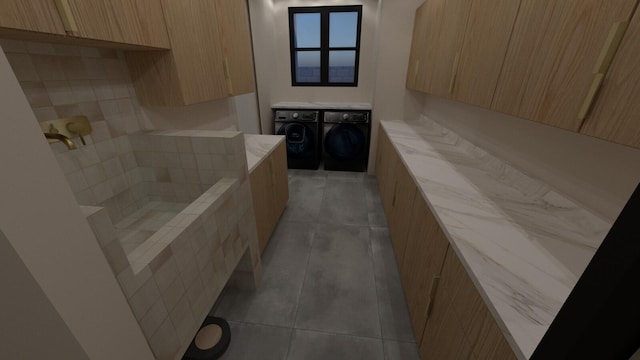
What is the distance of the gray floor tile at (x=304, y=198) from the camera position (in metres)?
2.61

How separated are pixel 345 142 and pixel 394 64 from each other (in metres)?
1.14

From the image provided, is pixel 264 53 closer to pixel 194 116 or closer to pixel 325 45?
pixel 325 45

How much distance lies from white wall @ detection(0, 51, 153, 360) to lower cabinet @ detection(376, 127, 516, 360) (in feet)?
3.28

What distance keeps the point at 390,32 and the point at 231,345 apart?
3.30 m

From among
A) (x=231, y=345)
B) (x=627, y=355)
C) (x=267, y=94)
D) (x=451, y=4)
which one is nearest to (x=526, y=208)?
(x=627, y=355)

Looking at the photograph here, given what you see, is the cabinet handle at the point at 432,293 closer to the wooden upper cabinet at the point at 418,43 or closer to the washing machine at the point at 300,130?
the wooden upper cabinet at the point at 418,43

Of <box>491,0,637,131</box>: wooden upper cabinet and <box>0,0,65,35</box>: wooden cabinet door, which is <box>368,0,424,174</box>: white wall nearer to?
<box>491,0,637,131</box>: wooden upper cabinet

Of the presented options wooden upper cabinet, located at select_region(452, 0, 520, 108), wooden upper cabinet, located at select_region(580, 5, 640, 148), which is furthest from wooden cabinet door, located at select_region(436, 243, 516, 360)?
wooden upper cabinet, located at select_region(452, 0, 520, 108)

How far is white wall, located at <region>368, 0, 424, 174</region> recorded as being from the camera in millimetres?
2740

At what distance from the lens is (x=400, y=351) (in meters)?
1.35

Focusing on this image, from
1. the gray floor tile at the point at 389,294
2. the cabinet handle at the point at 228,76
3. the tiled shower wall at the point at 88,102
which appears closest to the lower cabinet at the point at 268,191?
the cabinet handle at the point at 228,76

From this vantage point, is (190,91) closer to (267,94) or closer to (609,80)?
(609,80)

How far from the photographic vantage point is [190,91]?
1.35 meters

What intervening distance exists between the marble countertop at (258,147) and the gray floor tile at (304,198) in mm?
831
